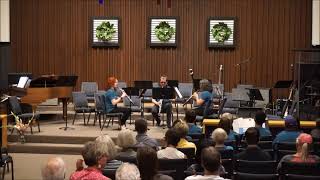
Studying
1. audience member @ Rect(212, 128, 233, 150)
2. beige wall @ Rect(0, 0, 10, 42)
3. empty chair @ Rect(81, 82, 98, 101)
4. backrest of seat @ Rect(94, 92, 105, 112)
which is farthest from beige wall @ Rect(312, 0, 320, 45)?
audience member @ Rect(212, 128, 233, 150)

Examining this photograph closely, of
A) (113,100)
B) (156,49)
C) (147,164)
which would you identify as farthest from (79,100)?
(147,164)

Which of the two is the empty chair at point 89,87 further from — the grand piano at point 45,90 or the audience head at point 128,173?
the audience head at point 128,173

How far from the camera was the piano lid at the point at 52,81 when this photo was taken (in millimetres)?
12992

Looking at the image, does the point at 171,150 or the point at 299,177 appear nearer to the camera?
the point at 299,177

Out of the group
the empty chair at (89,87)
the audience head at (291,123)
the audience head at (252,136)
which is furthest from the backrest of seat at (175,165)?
the empty chair at (89,87)

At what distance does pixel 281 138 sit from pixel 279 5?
381 inches

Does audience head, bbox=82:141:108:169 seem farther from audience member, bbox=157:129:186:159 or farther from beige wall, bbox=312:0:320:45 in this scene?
beige wall, bbox=312:0:320:45

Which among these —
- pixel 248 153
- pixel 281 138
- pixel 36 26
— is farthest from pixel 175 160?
pixel 36 26

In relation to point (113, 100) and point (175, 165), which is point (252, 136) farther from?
point (113, 100)

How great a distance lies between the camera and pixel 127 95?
12.9 meters

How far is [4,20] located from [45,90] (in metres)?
5.86

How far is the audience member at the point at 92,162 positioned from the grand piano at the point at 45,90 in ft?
25.5

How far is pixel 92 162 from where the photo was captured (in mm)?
4984

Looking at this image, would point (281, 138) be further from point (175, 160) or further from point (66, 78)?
point (66, 78)
